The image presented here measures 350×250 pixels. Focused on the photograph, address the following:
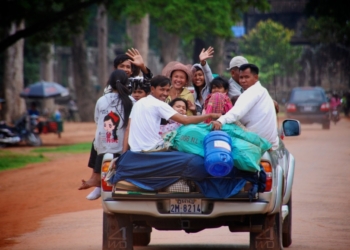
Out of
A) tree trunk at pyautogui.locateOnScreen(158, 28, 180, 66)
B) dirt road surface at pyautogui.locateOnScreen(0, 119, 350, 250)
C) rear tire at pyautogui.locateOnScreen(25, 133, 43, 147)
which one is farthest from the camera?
tree trunk at pyautogui.locateOnScreen(158, 28, 180, 66)

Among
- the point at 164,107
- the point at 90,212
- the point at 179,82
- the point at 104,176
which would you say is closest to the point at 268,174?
the point at 164,107

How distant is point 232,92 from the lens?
31.4 ft

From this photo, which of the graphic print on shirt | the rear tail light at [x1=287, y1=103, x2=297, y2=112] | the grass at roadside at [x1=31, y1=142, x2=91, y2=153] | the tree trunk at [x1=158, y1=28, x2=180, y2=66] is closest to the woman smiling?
the graphic print on shirt

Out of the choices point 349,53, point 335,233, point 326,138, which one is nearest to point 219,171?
point 335,233

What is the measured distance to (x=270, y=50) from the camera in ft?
169

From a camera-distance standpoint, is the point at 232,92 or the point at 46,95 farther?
the point at 46,95

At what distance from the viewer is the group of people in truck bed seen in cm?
815

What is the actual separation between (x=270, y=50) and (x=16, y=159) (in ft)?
102

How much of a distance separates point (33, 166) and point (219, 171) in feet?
46.4

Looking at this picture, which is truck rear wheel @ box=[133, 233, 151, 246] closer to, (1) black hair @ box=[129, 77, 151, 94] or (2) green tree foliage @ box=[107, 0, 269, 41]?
(1) black hair @ box=[129, 77, 151, 94]

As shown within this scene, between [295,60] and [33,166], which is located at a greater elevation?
[295,60]

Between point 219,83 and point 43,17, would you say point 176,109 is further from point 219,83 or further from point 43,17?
point 43,17

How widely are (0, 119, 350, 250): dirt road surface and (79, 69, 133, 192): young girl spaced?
117 centimetres

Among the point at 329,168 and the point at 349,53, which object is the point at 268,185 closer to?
the point at 329,168
